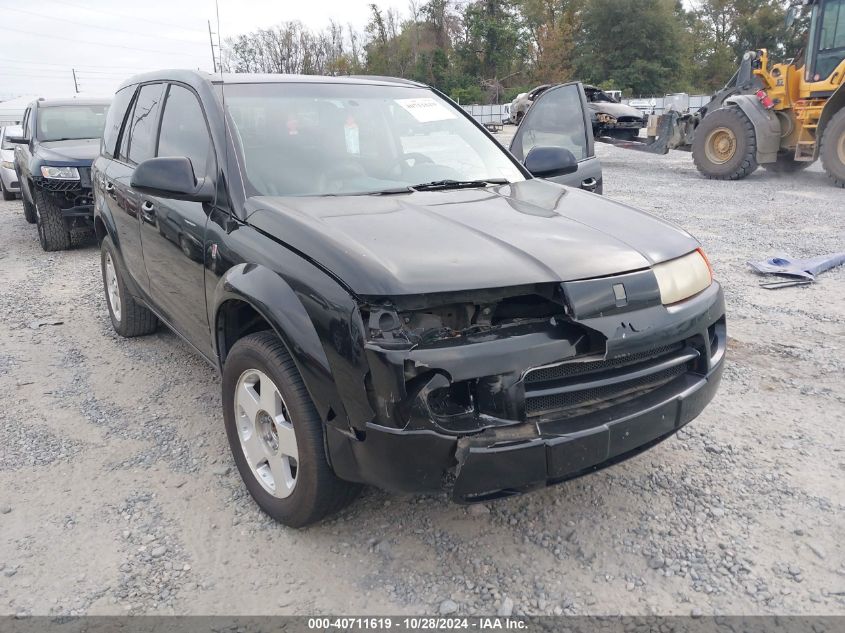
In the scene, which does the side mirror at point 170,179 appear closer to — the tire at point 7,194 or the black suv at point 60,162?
the black suv at point 60,162

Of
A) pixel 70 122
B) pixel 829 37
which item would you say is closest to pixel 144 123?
pixel 70 122

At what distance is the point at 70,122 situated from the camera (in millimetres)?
8953

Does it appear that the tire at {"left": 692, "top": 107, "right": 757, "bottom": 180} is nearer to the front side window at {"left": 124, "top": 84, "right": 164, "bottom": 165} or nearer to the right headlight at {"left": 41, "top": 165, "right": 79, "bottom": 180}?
the right headlight at {"left": 41, "top": 165, "right": 79, "bottom": 180}

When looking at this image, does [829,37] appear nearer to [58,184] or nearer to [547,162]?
Answer: [547,162]

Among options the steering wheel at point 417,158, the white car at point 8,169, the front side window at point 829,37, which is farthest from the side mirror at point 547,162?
the white car at point 8,169

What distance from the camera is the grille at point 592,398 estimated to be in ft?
7.14

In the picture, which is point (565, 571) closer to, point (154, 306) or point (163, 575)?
point (163, 575)

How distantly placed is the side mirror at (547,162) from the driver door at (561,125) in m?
2.14

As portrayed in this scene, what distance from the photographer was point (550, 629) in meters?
2.14

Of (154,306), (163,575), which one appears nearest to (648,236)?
(163,575)

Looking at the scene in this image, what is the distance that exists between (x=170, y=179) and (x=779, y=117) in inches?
477

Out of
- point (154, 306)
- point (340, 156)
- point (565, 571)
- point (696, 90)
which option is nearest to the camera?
point (565, 571)

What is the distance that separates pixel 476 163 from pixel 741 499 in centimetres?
210

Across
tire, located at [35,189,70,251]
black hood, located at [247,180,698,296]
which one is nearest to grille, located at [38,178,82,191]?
tire, located at [35,189,70,251]
